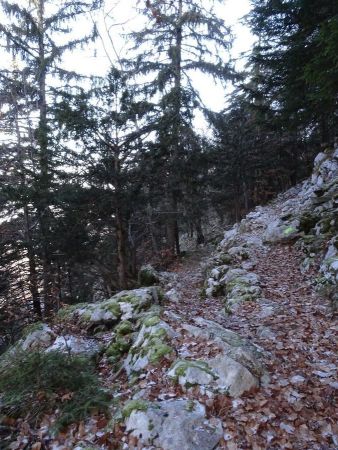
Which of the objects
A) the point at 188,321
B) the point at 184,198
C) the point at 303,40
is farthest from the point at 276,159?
the point at 188,321

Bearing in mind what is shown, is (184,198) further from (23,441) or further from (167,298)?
(23,441)

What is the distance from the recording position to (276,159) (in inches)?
707

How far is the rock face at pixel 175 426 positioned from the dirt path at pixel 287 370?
0.51 ft

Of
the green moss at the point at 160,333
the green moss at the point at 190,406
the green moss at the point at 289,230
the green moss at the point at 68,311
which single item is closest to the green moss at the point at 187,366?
the green moss at the point at 190,406

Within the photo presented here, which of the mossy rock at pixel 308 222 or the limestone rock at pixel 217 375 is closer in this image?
the limestone rock at pixel 217 375

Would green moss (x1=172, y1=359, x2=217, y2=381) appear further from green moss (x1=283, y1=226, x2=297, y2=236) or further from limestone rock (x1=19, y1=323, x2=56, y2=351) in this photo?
green moss (x1=283, y1=226, x2=297, y2=236)

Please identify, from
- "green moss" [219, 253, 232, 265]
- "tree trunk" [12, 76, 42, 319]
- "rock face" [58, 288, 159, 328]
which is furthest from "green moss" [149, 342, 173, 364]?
"tree trunk" [12, 76, 42, 319]

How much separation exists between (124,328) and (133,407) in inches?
86.3

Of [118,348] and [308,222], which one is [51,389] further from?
[308,222]

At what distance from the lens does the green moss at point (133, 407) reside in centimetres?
326

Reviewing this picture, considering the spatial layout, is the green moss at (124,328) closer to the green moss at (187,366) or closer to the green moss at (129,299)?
the green moss at (129,299)

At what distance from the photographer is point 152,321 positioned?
16.4 ft

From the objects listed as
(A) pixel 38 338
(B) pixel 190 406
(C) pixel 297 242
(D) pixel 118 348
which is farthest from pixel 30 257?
(B) pixel 190 406

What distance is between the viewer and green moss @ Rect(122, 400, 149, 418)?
3.26m
